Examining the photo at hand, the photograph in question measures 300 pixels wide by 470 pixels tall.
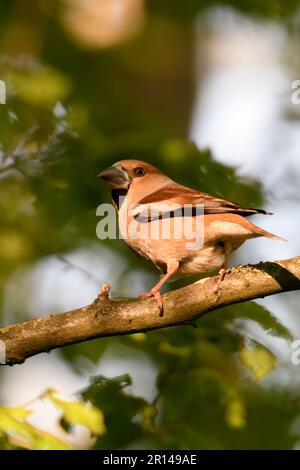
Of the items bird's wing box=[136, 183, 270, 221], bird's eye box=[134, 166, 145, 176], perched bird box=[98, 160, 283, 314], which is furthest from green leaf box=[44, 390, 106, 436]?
bird's eye box=[134, 166, 145, 176]

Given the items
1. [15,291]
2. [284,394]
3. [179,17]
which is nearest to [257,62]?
[179,17]

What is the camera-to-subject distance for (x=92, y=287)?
7438 mm

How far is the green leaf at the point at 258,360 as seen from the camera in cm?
622

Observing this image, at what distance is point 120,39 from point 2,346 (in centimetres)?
873

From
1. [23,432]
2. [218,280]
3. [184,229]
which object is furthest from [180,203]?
[23,432]

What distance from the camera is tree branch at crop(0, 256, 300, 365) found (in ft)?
18.1

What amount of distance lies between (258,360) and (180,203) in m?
1.37

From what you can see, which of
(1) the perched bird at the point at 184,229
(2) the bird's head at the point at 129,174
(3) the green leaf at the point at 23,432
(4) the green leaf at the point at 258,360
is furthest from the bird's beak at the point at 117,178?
(3) the green leaf at the point at 23,432

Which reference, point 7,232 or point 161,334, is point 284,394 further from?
point 7,232

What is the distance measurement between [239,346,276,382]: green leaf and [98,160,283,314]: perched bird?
68 centimetres

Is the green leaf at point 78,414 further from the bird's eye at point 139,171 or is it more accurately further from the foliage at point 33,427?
the bird's eye at point 139,171

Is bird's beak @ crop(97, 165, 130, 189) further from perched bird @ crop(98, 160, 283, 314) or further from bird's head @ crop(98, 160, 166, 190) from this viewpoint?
perched bird @ crop(98, 160, 283, 314)

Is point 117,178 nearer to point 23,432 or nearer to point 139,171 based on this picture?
point 139,171

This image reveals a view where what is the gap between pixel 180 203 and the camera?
6695mm
